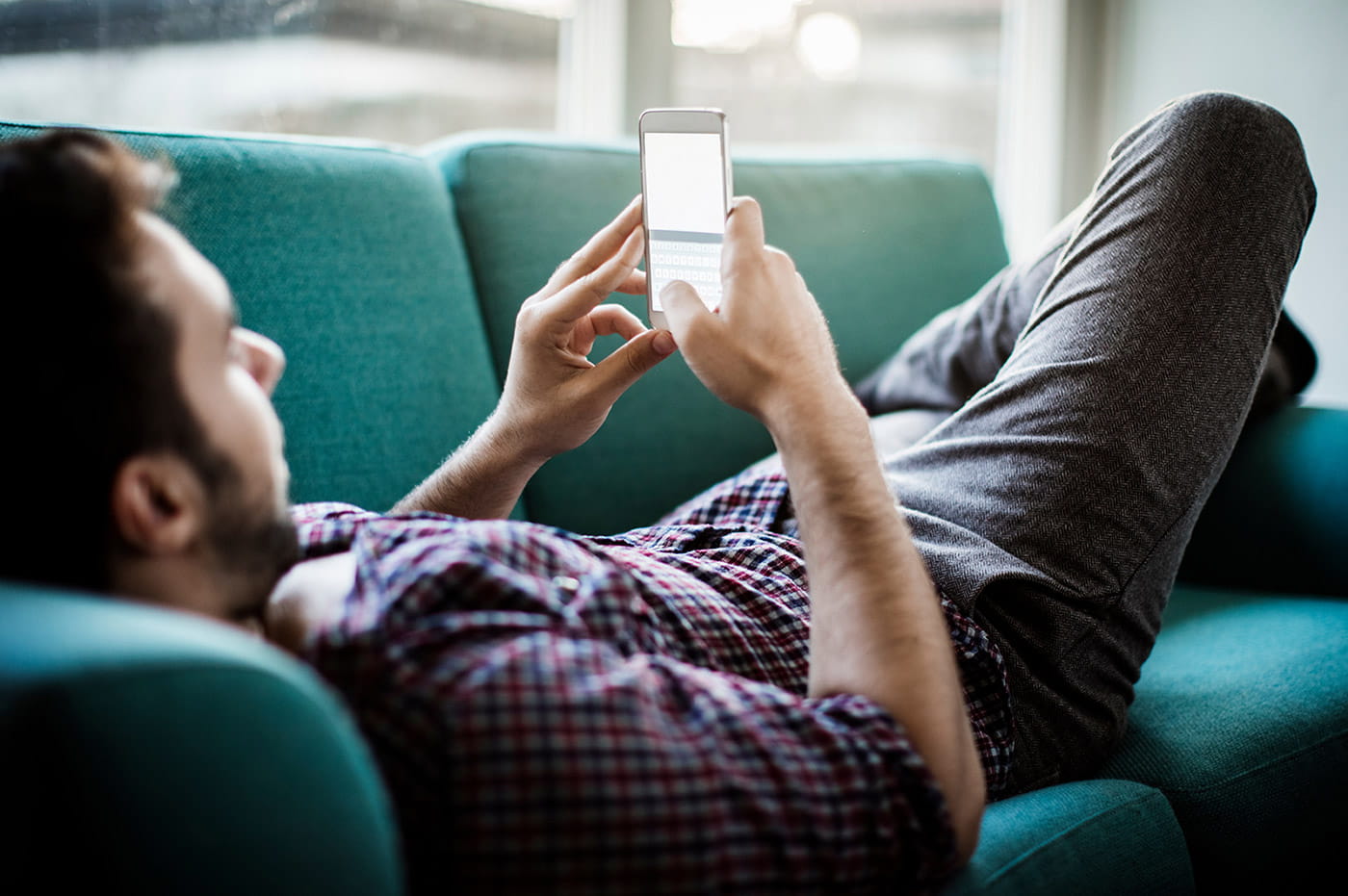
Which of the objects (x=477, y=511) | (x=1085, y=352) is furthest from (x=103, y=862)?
(x=1085, y=352)

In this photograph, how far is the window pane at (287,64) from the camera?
1.48 metres

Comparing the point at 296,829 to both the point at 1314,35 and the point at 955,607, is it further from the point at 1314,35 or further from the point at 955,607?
the point at 1314,35

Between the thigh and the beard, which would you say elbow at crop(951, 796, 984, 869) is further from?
the beard

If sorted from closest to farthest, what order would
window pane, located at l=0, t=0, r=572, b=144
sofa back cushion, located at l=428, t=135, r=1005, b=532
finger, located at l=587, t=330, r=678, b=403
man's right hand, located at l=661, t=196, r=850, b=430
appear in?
man's right hand, located at l=661, t=196, r=850, b=430 < finger, located at l=587, t=330, r=678, b=403 < sofa back cushion, located at l=428, t=135, r=1005, b=532 < window pane, located at l=0, t=0, r=572, b=144

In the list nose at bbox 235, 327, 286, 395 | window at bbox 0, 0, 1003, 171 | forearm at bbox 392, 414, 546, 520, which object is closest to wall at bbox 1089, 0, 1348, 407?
window at bbox 0, 0, 1003, 171

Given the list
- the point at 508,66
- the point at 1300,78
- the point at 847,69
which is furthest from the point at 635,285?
the point at 1300,78

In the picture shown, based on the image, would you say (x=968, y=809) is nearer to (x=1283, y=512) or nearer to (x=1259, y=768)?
(x=1259, y=768)

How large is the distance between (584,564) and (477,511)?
0.28 metres

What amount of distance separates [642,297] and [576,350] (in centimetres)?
32

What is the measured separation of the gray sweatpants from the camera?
969 millimetres

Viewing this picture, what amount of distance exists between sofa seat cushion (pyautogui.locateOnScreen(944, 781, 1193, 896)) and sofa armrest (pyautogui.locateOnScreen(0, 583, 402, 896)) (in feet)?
1.42

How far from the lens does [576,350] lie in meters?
1.03

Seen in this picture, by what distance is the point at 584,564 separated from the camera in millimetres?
782

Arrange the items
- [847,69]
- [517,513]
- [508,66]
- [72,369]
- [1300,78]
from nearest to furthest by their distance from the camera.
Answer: [72,369] < [517,513] < [508,66] < [1300,78] < [847,69]
